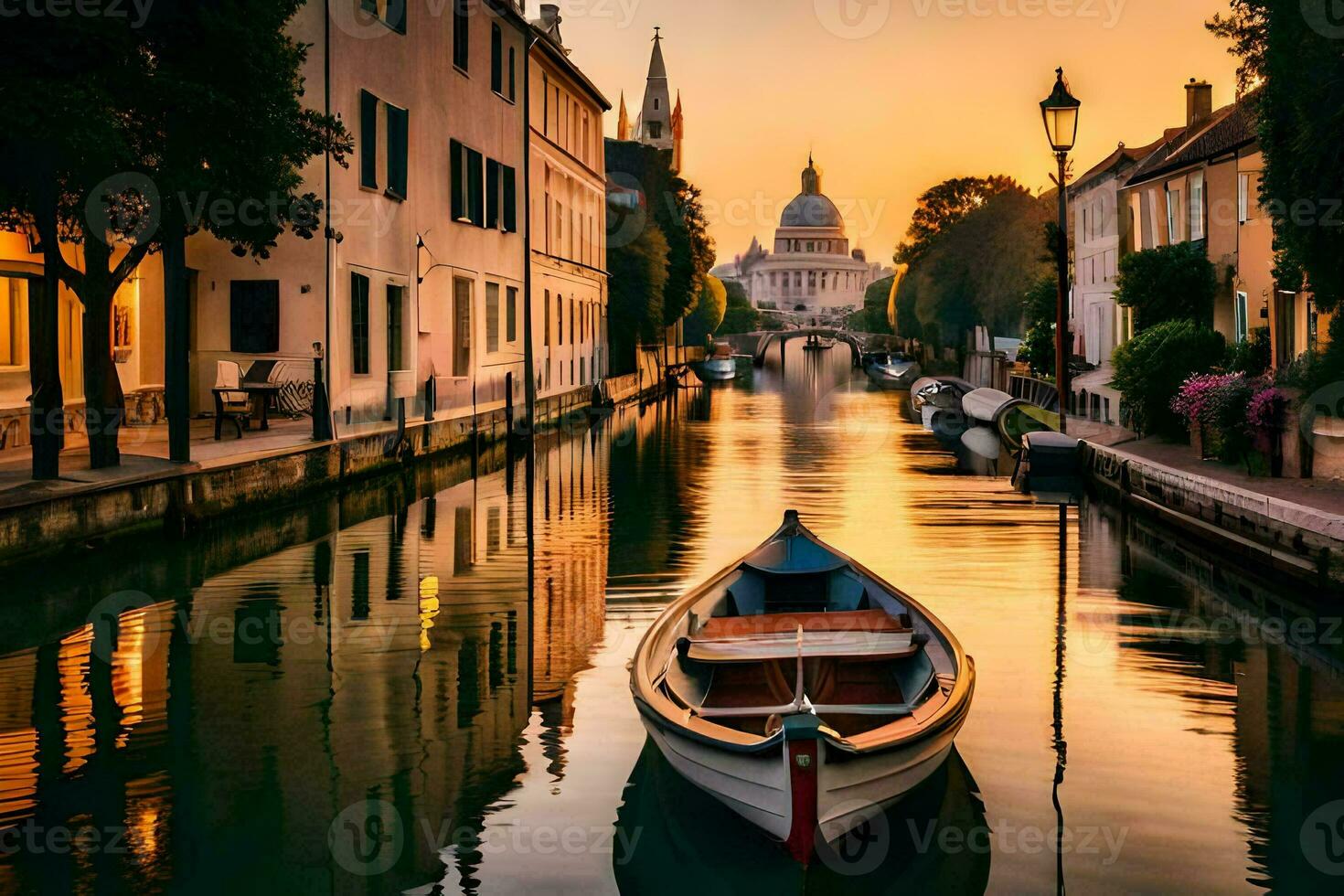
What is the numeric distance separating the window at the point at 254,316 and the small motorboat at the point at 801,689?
48.6 feet

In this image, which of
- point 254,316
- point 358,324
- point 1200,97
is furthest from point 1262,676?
point 1200,97

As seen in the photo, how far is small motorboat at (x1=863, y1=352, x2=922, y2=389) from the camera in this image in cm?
7851

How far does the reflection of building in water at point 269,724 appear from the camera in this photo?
301 inches

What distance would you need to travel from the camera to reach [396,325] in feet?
95.9

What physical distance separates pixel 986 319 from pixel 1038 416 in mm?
33034

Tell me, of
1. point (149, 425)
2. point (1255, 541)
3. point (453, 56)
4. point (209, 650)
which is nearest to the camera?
point (209, 650)

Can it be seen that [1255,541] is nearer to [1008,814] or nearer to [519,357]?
[1008,814]

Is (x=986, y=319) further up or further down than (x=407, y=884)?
further up

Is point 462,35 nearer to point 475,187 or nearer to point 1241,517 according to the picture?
point 475,187

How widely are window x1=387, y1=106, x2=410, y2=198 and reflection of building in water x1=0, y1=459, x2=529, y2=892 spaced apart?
13.9 metres

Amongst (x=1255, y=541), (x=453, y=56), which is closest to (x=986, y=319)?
(x=453, y=56)

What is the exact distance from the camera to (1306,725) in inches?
408

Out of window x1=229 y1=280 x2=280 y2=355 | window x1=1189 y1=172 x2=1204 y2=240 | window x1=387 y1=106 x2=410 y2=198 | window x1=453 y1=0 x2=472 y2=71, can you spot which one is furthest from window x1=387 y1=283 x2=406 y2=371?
window x1=1189 y1=172 x2=1204 y2=240

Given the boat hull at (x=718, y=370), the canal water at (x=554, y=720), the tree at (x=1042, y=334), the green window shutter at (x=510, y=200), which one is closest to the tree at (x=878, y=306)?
the boat hull at (x=718, y=370)
